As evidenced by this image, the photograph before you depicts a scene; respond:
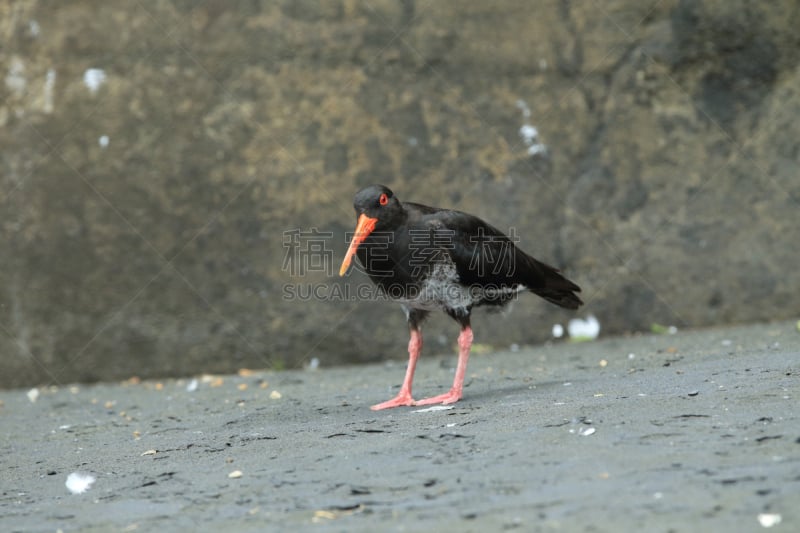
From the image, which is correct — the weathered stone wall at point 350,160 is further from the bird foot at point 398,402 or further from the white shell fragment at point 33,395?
the bird foot at point 398,402

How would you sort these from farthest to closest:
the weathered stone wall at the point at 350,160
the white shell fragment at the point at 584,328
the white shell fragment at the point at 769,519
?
the white shell fragment at the point at 584,328 → the weathered stone wall at the point at 350,160 → the white shell fragment at the point at 769,519

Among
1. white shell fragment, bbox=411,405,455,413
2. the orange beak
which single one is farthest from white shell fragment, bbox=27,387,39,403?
white shell fragment, bbox=411,405,455,413

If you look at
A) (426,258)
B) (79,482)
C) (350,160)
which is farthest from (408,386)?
(350,160)

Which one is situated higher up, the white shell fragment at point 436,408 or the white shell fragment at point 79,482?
the white shell fragment at point 436,408

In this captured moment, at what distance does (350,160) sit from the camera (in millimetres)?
7859

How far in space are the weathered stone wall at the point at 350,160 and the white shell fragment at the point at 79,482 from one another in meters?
3.35

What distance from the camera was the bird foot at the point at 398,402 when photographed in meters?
5.51

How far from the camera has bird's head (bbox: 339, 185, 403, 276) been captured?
5570 mm

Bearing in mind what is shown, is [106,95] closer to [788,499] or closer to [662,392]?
[662,392]

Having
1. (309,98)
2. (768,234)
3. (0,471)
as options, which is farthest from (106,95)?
(768,234)

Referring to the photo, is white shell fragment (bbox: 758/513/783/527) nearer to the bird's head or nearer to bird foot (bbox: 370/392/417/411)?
bird foot (bbox: 370/392/417/411)

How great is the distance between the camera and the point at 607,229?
8.08m

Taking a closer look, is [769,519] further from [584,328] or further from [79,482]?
[584,328]

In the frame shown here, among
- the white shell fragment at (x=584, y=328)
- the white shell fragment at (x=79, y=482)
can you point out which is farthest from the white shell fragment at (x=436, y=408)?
the white shell fragment at (x=584, y=328)
